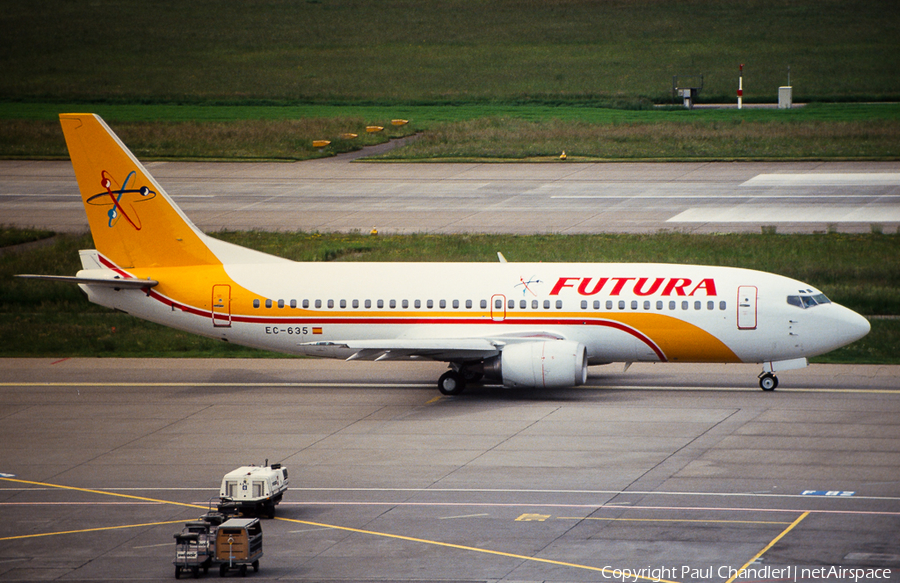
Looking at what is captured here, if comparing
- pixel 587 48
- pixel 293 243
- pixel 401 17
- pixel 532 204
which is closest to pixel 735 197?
pixel 532 204

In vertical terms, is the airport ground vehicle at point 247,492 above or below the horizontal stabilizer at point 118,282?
below

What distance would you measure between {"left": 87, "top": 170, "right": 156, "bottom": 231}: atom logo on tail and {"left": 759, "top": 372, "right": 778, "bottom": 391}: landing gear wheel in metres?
21.1

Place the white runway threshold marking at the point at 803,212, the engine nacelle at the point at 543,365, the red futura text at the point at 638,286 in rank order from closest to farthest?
1. the engine nacelle at the point at 543,365
2. the red futura text at the point at 638,286
3. the white runway threshold marking at the point at 803,212

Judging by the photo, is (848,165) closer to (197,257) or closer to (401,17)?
(197,257)

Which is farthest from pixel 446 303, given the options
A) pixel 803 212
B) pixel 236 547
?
pixel 803 212

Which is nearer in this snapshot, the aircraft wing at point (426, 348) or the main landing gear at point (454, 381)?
the aircraft wing at point (426, 348)

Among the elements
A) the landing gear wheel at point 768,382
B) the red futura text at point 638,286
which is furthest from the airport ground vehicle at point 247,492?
the landing gear wheel at point 768,382

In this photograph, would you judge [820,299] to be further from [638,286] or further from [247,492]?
[247,492]

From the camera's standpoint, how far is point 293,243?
58438 millimetres

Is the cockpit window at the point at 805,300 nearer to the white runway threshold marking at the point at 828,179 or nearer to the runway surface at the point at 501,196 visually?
the runway surface at the point at 501,196

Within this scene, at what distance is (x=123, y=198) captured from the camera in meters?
39.8

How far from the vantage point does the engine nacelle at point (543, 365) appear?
36312mm

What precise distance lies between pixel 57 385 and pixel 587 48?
10683 centimetres

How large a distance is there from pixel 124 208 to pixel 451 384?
12602 millimetres
